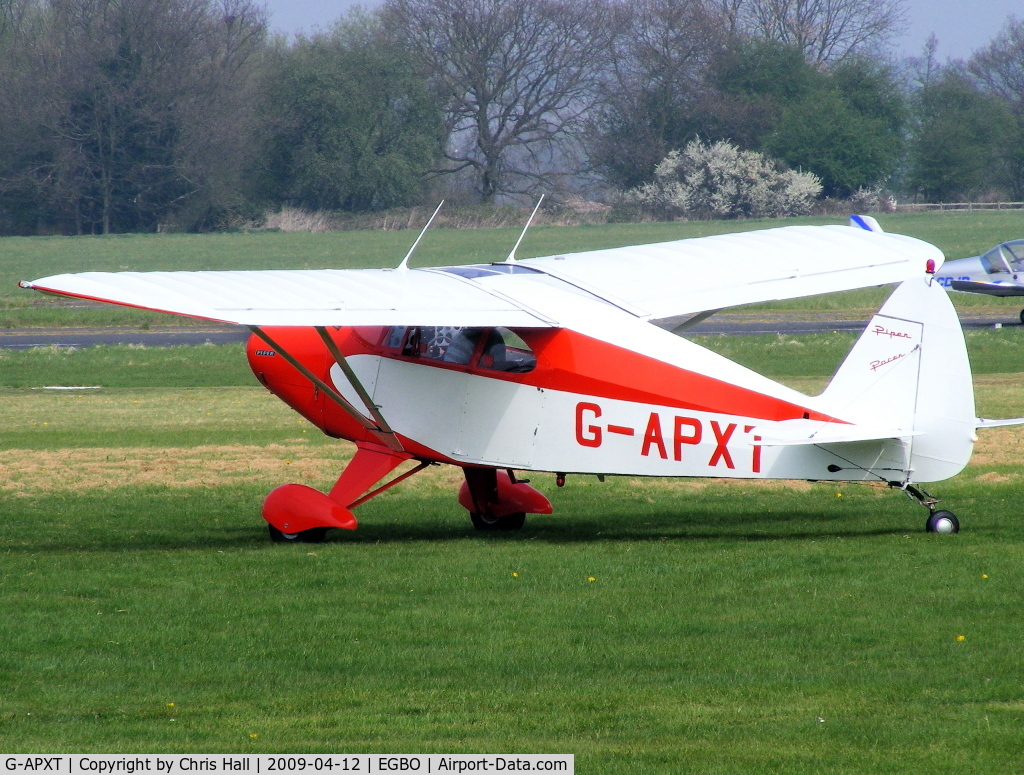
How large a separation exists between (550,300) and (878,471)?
2883mm

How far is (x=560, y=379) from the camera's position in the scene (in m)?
9.95

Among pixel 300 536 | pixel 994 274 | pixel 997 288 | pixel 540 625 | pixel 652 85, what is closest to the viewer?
pixel 540 625

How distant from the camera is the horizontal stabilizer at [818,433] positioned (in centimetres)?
911

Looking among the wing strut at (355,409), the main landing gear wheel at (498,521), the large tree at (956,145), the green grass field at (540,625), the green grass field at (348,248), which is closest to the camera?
the green grass field at (540,625)

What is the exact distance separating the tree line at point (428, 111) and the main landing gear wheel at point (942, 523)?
2637 inches

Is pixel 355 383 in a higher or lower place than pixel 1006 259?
lower

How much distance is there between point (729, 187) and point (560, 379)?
67.0 m

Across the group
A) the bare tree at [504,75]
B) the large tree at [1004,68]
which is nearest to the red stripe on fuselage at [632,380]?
the bare tree at [504,75]

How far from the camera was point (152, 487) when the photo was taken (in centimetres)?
1362

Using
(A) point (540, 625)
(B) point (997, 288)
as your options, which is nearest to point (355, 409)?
(A) point (540, 625)

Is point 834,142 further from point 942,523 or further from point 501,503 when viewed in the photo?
point 942,523

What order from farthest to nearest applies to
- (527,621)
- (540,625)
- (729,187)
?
(729,187) → (527,621) → (540,625)

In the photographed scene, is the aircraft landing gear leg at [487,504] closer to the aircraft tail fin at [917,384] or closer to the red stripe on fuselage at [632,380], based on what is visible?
the red stripe on fuselage at [632,380]

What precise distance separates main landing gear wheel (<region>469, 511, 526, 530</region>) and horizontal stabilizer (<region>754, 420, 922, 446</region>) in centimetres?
294
